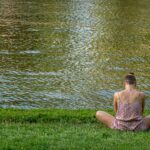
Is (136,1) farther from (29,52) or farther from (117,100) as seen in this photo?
(117,100)

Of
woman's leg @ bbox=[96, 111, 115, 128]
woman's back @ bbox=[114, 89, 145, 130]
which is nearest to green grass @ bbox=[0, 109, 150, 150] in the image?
woman's leg @ bbox=[96, 111, 115, 128]

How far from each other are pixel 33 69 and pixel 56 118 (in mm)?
9754

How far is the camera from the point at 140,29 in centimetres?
3828

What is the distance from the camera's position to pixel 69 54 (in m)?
27.4

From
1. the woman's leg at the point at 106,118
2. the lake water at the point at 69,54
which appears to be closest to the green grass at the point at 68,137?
the woman's leg at the point at 106,118

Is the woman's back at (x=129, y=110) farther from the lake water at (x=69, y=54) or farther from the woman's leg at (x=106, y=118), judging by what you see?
the lake water at (x=69, y=54)

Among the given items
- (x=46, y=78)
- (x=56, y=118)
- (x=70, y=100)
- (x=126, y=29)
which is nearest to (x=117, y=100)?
(x=56, y=118)

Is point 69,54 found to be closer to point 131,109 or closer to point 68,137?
point 131,109

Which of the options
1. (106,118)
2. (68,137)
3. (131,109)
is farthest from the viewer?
(106,118)

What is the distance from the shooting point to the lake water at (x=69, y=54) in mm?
19453

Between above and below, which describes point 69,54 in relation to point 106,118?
above

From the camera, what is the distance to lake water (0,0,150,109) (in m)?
19.5

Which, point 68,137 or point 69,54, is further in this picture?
point 69,54

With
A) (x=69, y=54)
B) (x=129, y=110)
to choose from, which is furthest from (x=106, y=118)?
(x=69, y=54)
